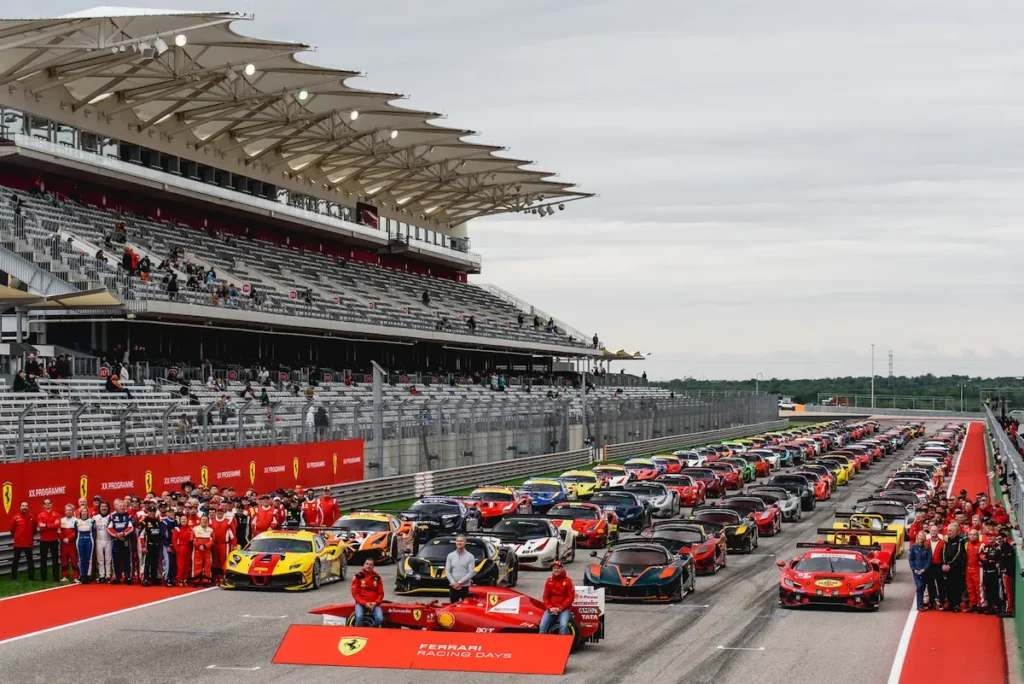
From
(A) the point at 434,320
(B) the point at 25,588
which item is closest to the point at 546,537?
(B) the point at 25,588

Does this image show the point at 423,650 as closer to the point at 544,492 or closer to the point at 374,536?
the point at 374,536

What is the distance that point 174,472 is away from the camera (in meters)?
30.2

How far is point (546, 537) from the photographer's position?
27.3m

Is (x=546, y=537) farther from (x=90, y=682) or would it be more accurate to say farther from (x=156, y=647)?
(x=90, y=682)

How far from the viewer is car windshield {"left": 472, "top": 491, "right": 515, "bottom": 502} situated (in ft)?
116

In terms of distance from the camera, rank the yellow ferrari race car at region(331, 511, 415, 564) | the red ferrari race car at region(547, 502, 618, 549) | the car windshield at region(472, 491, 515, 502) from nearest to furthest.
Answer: the yellow ferrari race car at region(331, 511, 415, 564) → the red ferrari race car at region(547, 502, 618, 549) → the car windshield at region(472, 491, 515, 502)

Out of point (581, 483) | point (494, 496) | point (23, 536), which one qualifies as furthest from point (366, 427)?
point (23, 536)

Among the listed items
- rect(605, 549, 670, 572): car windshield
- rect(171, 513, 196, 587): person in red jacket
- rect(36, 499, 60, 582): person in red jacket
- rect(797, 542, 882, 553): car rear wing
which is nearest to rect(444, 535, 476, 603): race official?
rect(605, 549, 670, 572): car windshield

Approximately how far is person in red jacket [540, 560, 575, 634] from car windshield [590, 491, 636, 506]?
58.9ft

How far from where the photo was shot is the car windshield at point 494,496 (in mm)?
35469

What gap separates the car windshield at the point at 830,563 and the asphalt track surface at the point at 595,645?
2.35 feet

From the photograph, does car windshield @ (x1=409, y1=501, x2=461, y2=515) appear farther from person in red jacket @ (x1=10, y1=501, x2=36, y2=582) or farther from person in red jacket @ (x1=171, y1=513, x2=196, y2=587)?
person in red jacket @ (x1=10, y1=501, x2=36, y2=582)

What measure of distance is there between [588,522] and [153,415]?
1000 cm

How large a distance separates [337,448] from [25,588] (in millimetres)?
16164
